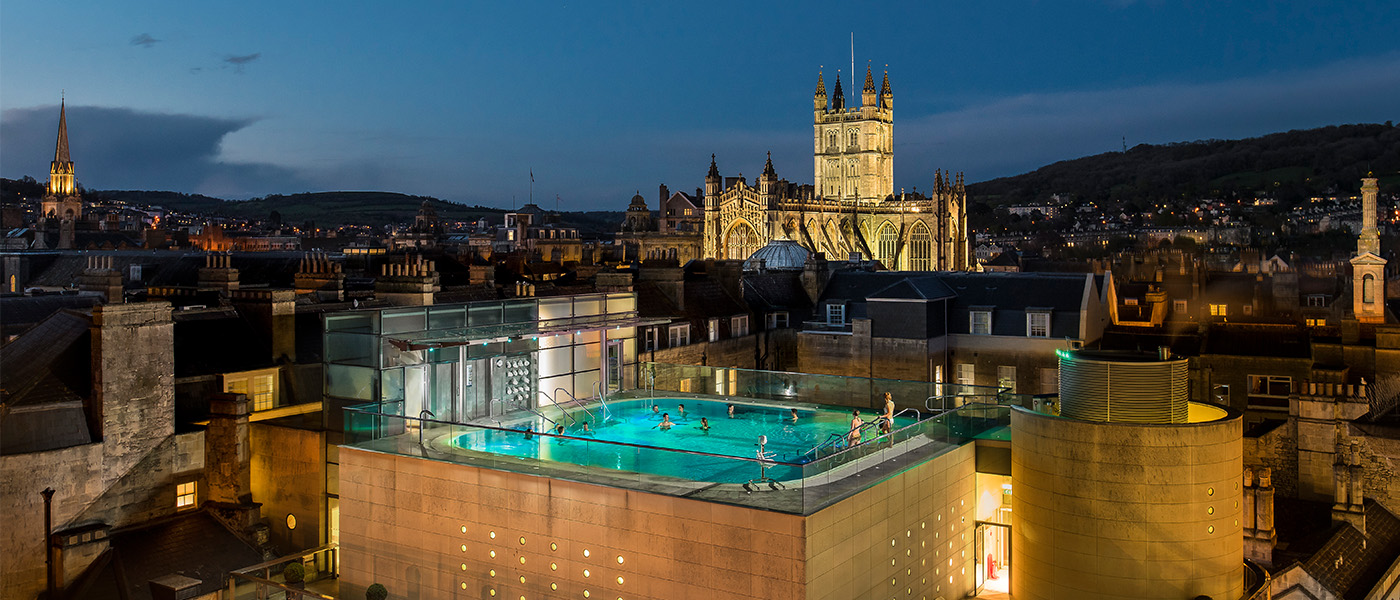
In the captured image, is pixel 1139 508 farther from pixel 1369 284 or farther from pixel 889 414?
pixel 1369 284

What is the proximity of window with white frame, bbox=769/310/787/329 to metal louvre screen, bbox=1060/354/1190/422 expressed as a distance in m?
26.0

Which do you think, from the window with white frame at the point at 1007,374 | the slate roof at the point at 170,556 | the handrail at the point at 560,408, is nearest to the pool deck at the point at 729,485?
the handrail at the point at 560,408

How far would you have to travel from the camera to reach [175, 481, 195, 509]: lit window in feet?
83.6

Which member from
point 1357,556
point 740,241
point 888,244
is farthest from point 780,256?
point 1357,556

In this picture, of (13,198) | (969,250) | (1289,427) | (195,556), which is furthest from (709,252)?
(13,198)

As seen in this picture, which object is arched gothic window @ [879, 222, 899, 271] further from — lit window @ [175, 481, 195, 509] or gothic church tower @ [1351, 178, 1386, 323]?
lit window @ [175, 481, 195, 509]

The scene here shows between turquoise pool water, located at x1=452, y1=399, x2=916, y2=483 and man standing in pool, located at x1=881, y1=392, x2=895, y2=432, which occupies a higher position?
man standing in pool, located at x1=881, y1=392, x2=895, y2=432

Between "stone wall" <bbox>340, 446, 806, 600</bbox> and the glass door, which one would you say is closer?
"stone wall" <bbox>340, 446, 806, 600</bbox>

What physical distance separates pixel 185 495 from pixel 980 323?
2911 cm

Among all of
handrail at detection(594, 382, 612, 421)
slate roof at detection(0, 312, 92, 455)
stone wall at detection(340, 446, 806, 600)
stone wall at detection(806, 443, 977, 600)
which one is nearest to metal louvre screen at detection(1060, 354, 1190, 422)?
stone wall at detection(806, 443, 977, 600)

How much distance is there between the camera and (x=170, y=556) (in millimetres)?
23172

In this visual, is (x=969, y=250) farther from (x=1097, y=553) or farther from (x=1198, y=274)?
(x=1097, y=553)

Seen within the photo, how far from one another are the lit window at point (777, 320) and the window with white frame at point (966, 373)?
849 centimetres

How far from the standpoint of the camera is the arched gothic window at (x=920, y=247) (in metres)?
105
